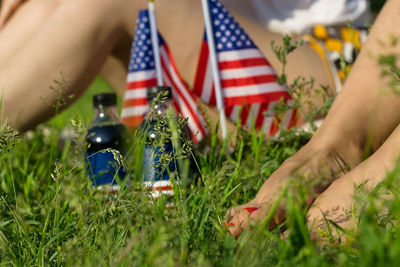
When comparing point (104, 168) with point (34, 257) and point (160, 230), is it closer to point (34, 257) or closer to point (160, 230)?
point (34, 257)

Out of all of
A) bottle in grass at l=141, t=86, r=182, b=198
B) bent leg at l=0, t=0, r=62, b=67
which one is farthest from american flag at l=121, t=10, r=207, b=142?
bent leg at l=0, t=0, r=62, b=67

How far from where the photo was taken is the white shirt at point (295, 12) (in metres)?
2.55

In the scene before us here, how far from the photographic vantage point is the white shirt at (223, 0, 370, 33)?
2.55m

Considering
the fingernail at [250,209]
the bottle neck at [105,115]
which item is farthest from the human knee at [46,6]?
the fingernail at [250,209]

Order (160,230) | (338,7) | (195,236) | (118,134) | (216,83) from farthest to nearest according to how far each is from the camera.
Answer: (338,7), (216,83), (118,134), (195,236), (160,230)

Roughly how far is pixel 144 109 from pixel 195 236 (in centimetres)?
112

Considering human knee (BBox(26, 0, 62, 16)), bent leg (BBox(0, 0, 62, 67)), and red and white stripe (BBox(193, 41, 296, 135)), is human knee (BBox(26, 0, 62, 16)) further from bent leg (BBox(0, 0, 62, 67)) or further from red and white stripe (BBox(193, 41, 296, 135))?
red and white stripe (BBox(193, 41, 296, 135))

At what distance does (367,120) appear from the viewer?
5.21ft

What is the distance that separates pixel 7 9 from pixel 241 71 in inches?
41.1

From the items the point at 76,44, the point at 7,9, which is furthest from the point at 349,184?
the point at 7,9

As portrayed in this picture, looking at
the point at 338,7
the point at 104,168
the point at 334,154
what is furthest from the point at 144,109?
the point at 338,7

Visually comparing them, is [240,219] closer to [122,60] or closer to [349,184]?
[349,184]

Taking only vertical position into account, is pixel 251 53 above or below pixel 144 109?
above

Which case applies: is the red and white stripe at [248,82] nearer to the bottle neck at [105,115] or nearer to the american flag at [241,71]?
the american flag at [241,71]
